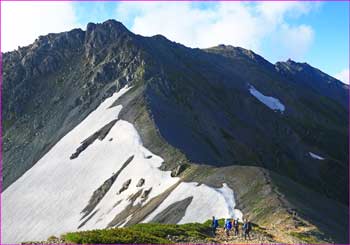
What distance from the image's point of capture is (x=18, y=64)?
156000 mm

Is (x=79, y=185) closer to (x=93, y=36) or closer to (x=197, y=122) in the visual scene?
(x=197, y=122)

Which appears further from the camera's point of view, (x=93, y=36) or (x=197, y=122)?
(x=93, y=36)

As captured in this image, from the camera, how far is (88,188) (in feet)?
271

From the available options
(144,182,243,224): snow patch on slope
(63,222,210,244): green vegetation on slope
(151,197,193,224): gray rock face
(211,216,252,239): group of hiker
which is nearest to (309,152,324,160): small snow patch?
(144,182,243,224): snow patch on slope

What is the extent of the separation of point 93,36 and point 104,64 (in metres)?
21.8

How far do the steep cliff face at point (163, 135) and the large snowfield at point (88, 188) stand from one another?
0.41m

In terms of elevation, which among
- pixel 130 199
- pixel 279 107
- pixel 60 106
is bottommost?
pixel 130 199

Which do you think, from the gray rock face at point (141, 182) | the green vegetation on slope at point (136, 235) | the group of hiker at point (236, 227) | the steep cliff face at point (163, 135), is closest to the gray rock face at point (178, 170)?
the steep cliff face at point (163, 135)

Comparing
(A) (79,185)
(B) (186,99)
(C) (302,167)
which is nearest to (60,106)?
(B) (186,99)

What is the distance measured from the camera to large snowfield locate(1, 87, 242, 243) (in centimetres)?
5703

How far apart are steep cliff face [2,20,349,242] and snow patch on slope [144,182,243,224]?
29 centimetres

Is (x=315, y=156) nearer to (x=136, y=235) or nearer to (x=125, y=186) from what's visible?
(x=125, y=186)

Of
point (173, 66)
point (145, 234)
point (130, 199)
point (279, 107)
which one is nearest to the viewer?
point (145, 234)

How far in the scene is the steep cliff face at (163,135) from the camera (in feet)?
181
